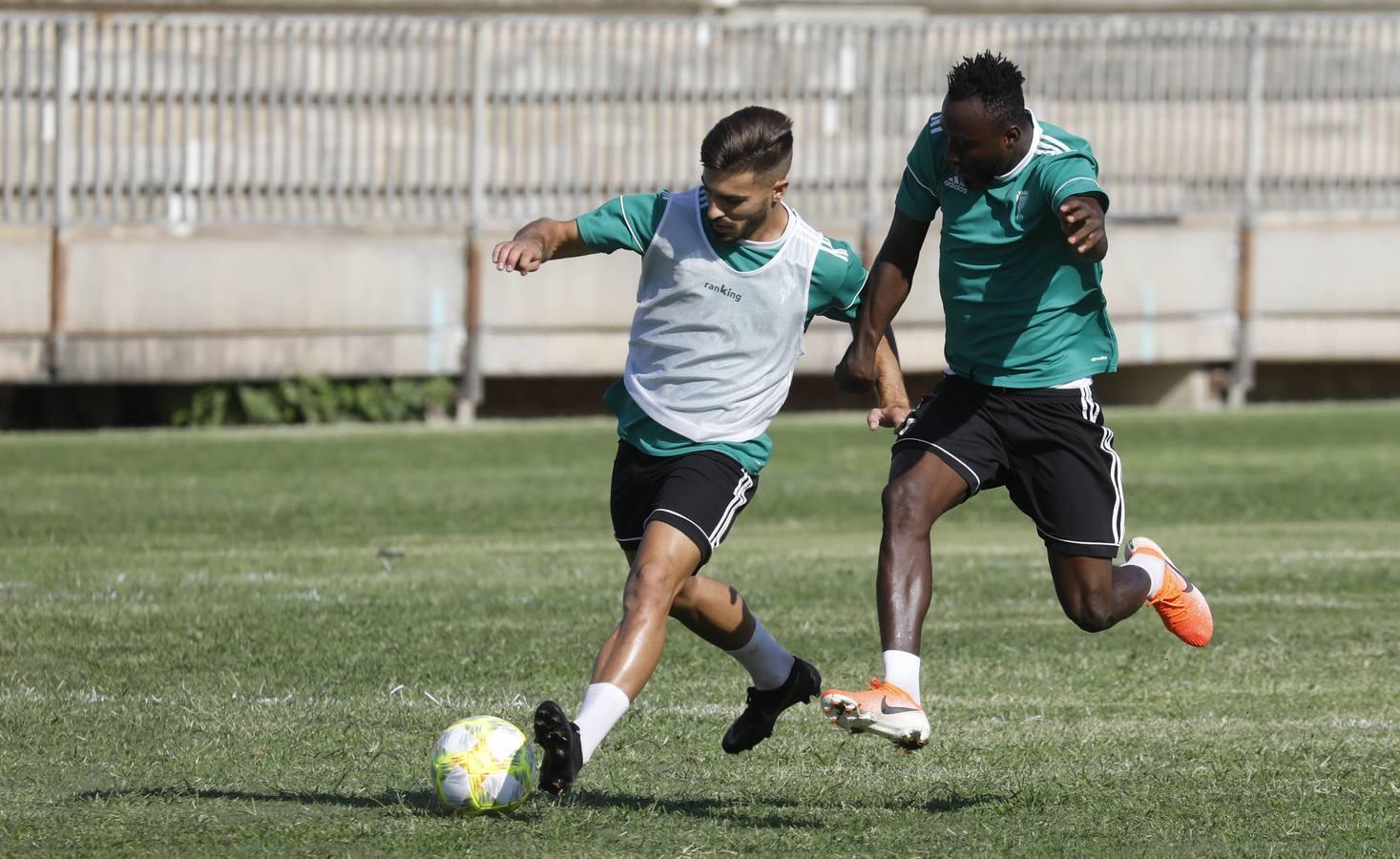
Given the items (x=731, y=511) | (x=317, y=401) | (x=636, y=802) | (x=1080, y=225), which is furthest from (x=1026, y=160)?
(x=317, y=401)

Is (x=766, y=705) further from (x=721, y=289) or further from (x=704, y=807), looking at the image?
(x=721, y=289)

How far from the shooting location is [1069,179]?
6.09 m

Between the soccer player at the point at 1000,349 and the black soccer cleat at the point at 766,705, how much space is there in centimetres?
51

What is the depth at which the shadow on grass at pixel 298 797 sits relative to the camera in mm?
5848

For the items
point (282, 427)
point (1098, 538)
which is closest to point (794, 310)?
point (1098, 538)

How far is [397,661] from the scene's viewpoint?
8.12 m

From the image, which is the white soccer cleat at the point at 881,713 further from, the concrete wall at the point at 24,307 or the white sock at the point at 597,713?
the concrete wall at the point at 24,307

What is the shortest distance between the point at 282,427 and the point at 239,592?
7727 millimetres

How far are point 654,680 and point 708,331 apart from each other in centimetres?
203

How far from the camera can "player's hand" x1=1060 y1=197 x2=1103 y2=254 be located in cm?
586

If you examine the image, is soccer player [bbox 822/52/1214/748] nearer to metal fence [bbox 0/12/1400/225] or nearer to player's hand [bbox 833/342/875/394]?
player's hand [bbox 833/342/875/394]

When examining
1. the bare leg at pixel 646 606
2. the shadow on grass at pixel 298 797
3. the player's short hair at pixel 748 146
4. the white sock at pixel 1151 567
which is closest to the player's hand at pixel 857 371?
the player's short hair at pixel 748 146

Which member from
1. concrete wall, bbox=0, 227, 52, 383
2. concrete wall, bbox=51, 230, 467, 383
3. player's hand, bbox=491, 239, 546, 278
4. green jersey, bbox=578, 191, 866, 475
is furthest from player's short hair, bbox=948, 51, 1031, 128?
concrete wall, bbox=0, 227, 52, 383

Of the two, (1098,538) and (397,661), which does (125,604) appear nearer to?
(397,661)
